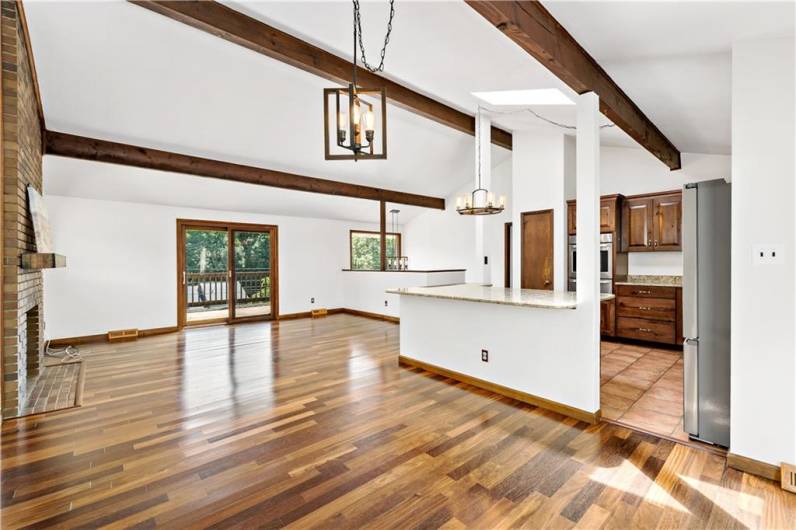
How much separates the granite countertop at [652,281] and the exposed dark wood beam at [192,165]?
4481mm

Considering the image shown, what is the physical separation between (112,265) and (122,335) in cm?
112

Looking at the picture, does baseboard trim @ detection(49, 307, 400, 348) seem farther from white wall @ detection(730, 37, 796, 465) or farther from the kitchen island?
white wall @ detection(730, 37, 796, 465)

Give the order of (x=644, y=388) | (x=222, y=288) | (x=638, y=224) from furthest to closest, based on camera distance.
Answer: (x=222, y=288), (x=638, y=224), (x=644, y=388)

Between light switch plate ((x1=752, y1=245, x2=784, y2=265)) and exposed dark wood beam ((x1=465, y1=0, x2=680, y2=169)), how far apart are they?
144 cm

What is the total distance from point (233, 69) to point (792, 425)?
5.12 m

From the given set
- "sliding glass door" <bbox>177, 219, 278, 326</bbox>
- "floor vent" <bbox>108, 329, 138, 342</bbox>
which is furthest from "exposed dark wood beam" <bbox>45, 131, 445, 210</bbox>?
"floor vent" <bbox>108, 329, 138, 342</bbox>

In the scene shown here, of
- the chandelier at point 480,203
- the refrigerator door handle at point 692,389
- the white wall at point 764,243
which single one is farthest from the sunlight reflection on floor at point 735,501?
the chandelier at point 480,203

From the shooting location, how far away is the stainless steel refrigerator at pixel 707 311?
2326 mm

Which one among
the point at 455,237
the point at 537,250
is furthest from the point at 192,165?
the point at 455,237

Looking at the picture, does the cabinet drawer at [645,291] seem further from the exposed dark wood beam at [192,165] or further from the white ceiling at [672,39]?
the exposed dark wood beam at [192,165]

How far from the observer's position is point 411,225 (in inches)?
380

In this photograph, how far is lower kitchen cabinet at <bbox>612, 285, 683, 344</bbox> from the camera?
15.6 feet

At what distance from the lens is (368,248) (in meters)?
9.28

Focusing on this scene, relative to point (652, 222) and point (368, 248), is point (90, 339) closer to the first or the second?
point (368, 248)
